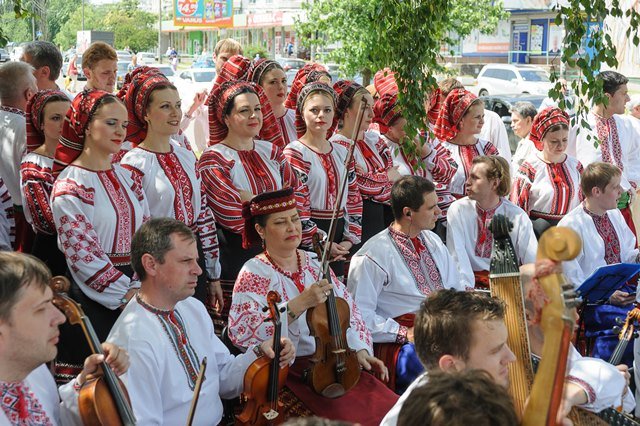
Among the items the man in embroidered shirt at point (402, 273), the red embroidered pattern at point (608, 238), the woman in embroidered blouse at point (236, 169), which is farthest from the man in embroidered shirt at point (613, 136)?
the woman in embroidered blouse at point (236, 169)

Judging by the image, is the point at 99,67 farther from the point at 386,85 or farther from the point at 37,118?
the point at 386,85

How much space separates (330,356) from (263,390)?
41 centimetres

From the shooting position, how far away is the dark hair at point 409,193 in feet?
15.0

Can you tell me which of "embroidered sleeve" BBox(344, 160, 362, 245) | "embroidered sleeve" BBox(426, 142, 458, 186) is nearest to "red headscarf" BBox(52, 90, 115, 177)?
"embroidered sleeve" BBox(344, 160, 362, 245)

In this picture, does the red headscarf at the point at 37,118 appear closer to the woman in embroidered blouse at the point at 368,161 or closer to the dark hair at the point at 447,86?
the woman in embroidered blouse at the point at 368,161

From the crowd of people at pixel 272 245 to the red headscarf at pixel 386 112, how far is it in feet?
0.06

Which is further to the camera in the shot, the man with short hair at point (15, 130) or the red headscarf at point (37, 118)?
the man with short hair at point (15, 130)

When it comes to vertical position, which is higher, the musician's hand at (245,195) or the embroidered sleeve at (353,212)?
the musician's hand at (245,195)

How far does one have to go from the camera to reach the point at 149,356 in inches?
125

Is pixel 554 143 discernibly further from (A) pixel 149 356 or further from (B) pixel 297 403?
(A) pixel 149 356

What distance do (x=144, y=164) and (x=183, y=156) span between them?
0.24 meters

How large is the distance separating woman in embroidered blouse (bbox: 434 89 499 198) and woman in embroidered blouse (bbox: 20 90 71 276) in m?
2.86

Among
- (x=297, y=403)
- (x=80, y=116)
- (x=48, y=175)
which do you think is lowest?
(x=297, y=403)

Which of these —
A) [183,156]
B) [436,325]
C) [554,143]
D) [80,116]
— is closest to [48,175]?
[80,116]
